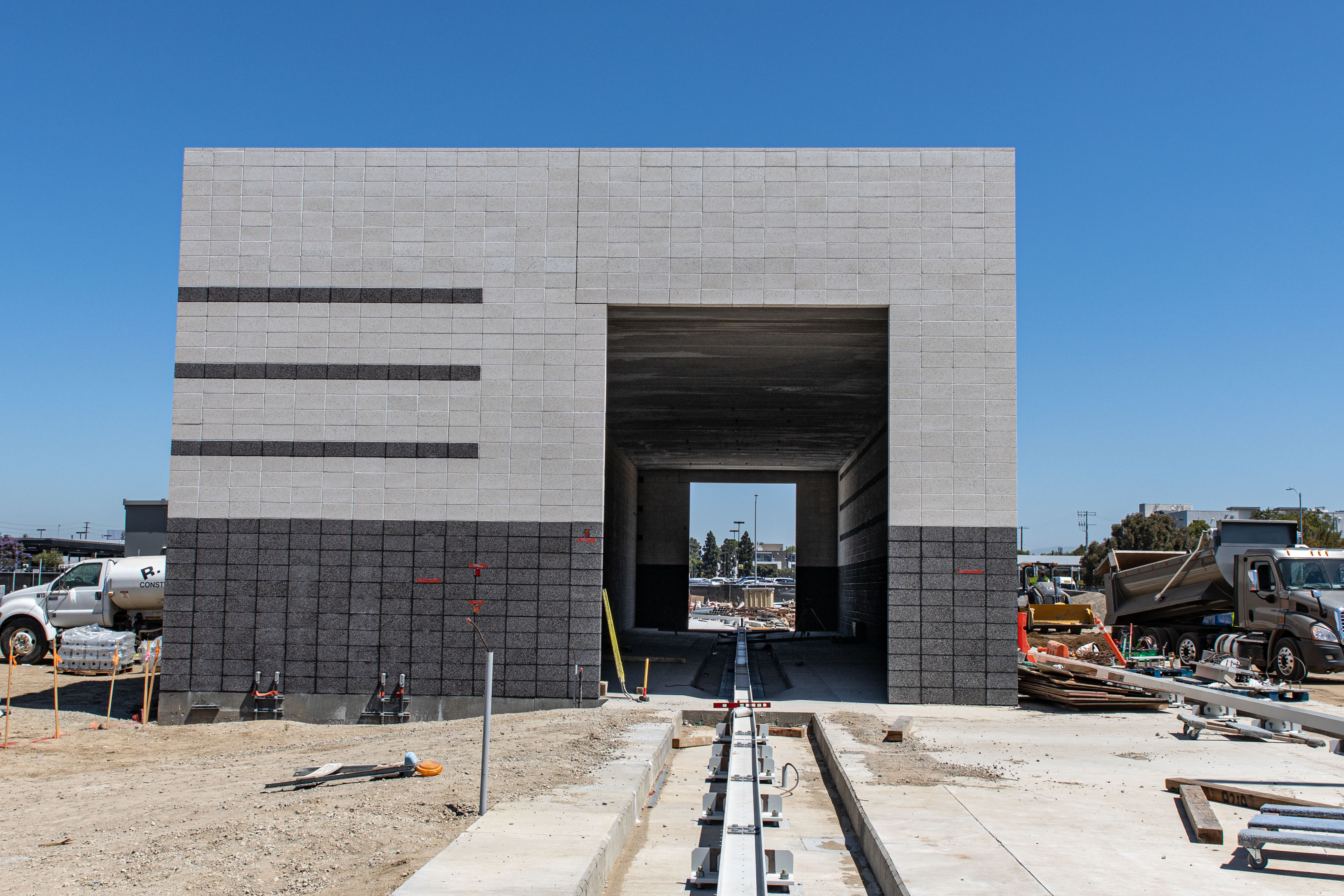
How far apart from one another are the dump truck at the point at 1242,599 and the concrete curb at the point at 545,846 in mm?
16967

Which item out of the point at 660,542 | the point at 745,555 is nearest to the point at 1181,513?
the point at 745,555

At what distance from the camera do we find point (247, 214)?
17.3 m

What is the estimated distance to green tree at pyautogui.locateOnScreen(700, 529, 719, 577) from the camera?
189 m

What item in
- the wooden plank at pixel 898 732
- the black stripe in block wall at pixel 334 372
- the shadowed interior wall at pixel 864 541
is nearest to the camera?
the wooden plank at pixel 898 732

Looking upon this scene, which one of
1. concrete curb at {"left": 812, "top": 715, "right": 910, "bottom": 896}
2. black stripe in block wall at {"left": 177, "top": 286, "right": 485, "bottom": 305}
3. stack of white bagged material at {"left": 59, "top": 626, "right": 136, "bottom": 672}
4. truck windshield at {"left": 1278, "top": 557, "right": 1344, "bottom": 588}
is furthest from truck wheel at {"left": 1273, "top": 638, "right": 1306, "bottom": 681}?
stack of white bagged material at {"left": 59, "top": 626, "right": 136, "bottom": 672}

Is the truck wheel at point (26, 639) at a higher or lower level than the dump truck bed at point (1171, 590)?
lower

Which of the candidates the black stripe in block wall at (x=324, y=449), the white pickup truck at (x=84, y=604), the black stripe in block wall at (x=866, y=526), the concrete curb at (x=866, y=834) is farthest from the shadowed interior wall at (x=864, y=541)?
the white pickup truck at (x=84, y=604)

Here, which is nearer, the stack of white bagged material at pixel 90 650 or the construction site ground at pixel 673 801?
the construction site ground at pixel 673 801

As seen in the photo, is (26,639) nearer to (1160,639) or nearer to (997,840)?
(997,840)

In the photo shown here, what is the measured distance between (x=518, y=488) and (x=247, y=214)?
6.41m

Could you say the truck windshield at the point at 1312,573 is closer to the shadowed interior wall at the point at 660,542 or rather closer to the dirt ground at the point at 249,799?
the dirt ground at the point at 249,799

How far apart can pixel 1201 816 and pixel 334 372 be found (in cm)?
1366

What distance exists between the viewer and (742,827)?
7746mm

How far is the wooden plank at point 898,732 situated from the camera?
43.5 feet
